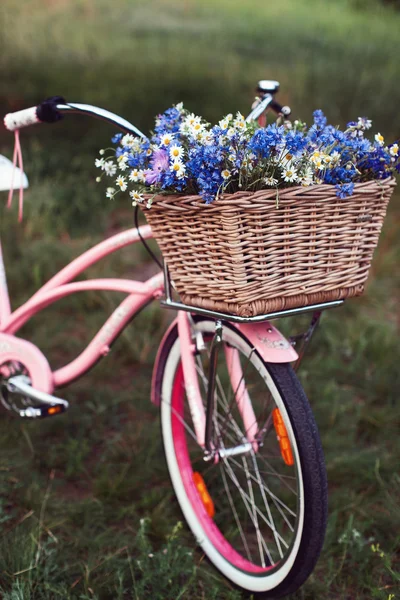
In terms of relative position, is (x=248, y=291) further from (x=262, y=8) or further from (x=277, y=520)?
(x=262, y=8)

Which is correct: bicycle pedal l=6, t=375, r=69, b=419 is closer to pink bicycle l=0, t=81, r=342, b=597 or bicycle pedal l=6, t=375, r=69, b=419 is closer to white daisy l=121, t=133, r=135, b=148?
pink bicycle l=0, t=81, r=342, b=597

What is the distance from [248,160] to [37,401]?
1.22 m

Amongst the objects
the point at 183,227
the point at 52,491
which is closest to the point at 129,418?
the point at 52,491

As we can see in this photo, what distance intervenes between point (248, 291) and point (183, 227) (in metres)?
0.21

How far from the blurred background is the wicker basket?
2.79ft

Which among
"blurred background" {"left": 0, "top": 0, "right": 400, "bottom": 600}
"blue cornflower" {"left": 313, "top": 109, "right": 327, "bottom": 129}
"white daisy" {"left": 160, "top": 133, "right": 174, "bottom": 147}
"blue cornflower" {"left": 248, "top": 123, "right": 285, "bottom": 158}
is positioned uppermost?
"blue cornflower" {"left": 248, "top": 123, "right": 285, "bottom": 158}

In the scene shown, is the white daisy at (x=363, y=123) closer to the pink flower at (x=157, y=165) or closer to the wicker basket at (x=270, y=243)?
the wicker basket at (x=270, y=243)

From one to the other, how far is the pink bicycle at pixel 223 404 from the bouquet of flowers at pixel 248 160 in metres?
0.26

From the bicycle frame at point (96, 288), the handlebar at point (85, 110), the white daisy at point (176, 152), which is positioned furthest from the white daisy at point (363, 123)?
the bicycle frame at point (96, 288)

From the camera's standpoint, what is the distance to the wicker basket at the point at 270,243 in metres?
1.38

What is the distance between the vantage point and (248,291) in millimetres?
1438

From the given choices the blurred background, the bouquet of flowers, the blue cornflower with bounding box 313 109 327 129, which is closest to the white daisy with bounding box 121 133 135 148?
the bouquet of flowers

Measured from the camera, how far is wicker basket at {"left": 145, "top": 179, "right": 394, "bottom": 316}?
1385mm

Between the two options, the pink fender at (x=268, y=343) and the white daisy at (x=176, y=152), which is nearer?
the white daisy at (x=176, y=152)
